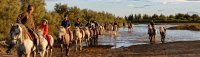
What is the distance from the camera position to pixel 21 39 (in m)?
14.3

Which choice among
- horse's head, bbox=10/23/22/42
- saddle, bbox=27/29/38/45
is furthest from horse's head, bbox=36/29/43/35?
horse's head, bbox=10/23/22/42

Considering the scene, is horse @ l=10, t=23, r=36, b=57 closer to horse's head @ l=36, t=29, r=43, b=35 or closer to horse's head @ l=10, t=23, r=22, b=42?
horse's head @ l=10, t=23, r=22, b=42

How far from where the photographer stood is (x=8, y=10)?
119 feet

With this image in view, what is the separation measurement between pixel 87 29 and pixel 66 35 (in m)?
9.63

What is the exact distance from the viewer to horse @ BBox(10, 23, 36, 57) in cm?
1379

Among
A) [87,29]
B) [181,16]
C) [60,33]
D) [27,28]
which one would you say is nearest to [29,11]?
[27,28]

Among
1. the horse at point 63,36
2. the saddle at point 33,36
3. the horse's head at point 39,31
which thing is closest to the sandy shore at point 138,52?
the horse at point 63,36

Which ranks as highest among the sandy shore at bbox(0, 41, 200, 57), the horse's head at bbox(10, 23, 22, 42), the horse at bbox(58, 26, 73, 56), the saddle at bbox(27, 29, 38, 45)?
the horse's head at bbox(10, 23, 22, 42)

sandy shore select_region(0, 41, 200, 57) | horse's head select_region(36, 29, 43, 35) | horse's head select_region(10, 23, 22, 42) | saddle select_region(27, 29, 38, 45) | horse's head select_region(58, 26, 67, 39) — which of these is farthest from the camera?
sandy shore select_region(0, 41, 200, 57)

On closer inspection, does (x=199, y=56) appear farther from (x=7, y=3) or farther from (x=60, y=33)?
(x=7, y=3)

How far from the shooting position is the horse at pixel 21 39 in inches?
543

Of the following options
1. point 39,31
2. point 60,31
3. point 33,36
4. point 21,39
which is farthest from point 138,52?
point 21,39

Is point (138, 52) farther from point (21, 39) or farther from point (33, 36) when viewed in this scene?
point (21, 39)

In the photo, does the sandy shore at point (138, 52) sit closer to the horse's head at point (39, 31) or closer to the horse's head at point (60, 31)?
→ the horse's head at point (60, 31)
